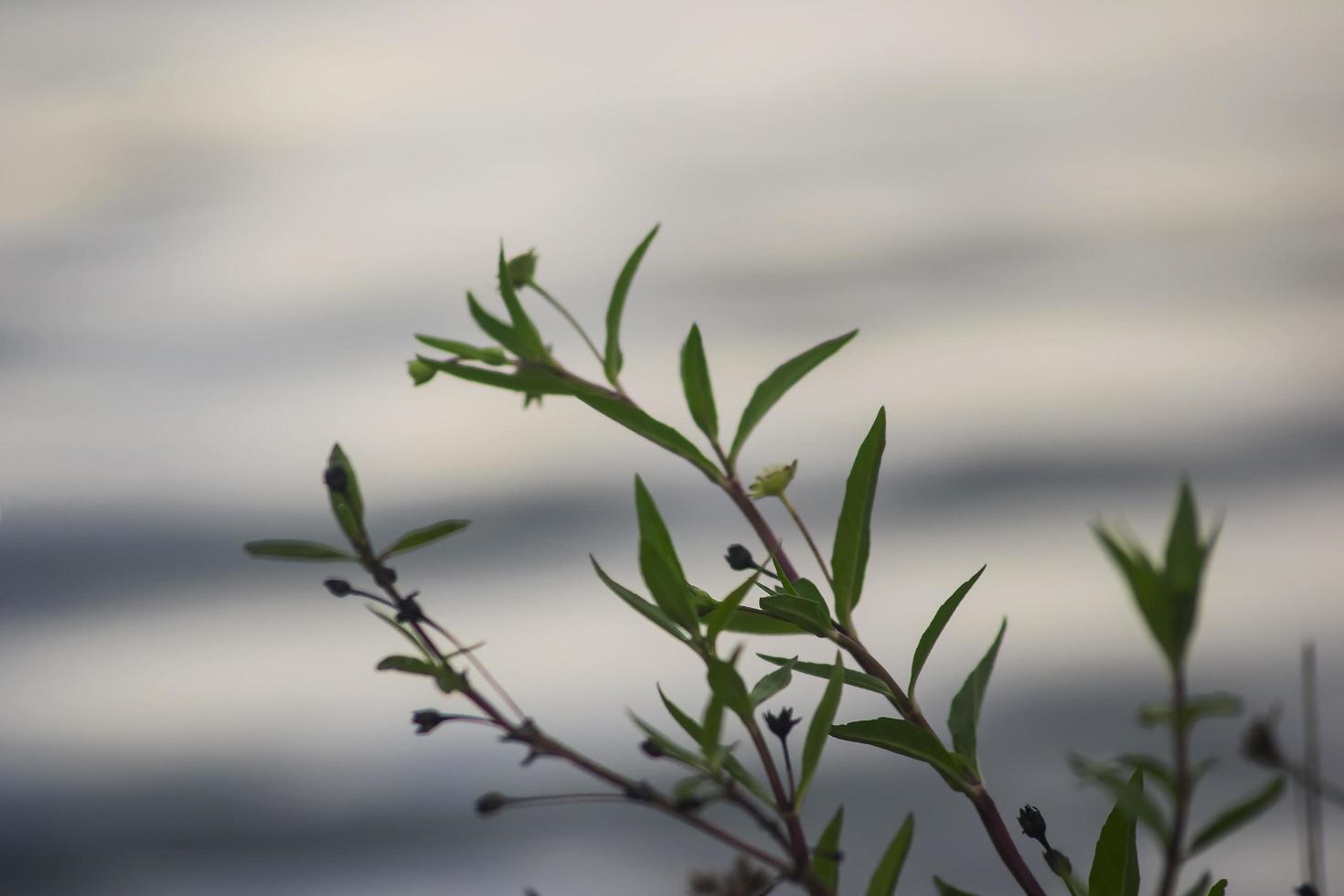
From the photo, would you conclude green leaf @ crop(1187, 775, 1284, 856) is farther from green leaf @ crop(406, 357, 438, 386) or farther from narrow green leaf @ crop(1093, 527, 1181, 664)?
green leaf @ crop(406, 357, 438, 386)

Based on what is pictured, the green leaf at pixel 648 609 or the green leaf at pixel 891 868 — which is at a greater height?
the green leaf at pixel 648 609

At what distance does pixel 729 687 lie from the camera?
19cm

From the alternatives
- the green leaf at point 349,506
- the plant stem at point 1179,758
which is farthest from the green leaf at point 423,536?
the plant stem at point 1179,758

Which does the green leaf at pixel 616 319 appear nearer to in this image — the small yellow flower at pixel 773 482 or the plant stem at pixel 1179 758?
the small yellow flower at pixel 773 482

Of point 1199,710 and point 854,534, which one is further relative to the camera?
point 854,534

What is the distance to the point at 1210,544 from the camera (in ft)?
0.42

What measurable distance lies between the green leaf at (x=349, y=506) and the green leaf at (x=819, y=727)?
0.08 m

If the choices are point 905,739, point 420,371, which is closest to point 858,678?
point 905,739

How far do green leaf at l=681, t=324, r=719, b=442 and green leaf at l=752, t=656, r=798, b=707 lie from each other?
58mm

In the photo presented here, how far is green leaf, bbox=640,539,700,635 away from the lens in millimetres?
201

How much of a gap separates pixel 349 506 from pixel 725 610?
6 centimetres

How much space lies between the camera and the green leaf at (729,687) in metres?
0.18

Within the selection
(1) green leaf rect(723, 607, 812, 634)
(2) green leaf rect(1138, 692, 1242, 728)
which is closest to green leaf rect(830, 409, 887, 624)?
(1) green leaf rect(723, 607, 812, 634)

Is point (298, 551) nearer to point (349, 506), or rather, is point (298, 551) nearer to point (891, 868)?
point (349, 506)
